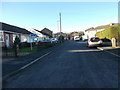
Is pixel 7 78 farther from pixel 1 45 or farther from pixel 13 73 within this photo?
pixel 1 45

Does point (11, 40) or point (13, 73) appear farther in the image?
point (11, 40)

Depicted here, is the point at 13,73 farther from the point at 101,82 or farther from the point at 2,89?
the point at 101,82

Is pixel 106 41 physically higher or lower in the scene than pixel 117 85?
higher

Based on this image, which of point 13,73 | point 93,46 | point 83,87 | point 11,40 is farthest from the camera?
point 11,40

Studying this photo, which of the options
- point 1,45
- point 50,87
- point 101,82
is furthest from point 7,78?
point 1,45

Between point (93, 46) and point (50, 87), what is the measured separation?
15990 millimetres

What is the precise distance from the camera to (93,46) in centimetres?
1919

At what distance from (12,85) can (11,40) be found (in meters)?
18.5

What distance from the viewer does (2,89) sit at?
4289mm

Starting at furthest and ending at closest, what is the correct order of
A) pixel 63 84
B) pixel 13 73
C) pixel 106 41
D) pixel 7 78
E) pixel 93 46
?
pixel 106 41
pixel 93 46
pixel 13 73
pixel 7 78
pixel 63 84

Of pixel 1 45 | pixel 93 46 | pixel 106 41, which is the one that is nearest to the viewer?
pixel 1 45

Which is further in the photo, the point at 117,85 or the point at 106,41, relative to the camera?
the point at 106,41

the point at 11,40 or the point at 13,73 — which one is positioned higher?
the point at 11,40

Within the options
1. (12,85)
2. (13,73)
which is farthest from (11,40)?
(12,85)
